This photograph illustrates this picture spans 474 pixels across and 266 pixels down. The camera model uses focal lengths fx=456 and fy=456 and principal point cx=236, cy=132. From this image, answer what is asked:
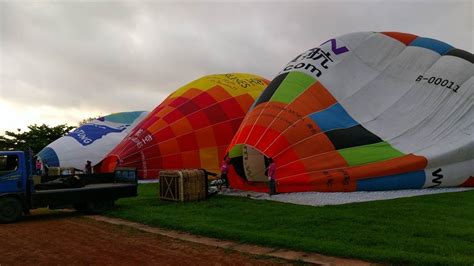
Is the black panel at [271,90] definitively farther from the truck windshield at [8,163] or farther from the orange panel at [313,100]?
the truck windshield at [8,163]

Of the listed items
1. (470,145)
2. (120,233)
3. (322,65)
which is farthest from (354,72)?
(120,233)

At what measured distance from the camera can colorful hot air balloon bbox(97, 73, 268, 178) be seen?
67.8ft

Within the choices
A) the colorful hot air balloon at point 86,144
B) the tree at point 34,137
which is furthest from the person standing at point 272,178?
the tree at point 34,137

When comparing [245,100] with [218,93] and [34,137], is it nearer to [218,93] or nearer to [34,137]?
[218,93]

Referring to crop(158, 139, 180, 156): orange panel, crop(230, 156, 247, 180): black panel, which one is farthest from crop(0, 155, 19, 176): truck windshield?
crop(158, 139, 180, 156): orange panel

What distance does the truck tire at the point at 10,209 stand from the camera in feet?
37.7

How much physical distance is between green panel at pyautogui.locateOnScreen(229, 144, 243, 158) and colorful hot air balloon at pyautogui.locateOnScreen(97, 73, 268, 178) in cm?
411

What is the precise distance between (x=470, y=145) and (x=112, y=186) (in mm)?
11883

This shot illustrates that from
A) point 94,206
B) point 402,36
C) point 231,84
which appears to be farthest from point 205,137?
point 402,36

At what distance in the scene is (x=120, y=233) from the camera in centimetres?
960

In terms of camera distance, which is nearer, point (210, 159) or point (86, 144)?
point (210, 159)

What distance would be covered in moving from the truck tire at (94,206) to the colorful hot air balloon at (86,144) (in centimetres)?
1406

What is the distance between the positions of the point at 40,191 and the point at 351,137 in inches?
380

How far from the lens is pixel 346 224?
368 inches
